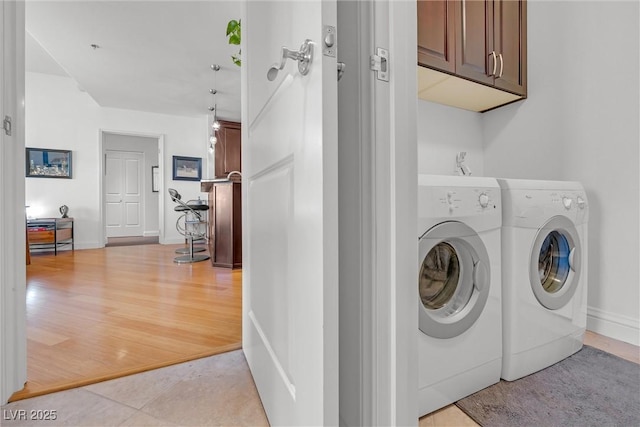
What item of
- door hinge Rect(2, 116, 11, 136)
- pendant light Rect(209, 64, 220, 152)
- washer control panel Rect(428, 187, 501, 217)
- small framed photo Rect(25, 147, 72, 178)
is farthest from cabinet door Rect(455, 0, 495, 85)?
small framed photo Rect(25, 147, 72, 178)

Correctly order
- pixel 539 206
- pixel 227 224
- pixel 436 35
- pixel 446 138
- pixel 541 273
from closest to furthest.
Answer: pixel 539 206 < pixel 541 273 < pixel 436 35 < pixel 446 138 < pixel 227 224

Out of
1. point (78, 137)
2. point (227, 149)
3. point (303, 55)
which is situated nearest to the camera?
point (303, 55)

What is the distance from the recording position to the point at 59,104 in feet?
14.8

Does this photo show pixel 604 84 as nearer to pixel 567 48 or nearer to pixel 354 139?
pixel 567 48

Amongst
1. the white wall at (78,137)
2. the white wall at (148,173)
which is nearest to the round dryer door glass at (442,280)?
the white wall at (78,137)

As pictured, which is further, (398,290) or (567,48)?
(567,48)

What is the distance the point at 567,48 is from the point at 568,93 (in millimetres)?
262

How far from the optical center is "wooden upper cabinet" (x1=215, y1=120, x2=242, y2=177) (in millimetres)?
5566

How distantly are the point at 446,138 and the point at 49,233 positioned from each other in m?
5.02

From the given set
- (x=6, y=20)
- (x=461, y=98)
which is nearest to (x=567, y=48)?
(x=461, y=98)

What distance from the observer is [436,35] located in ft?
5.02

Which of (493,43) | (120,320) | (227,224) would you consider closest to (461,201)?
(493,43)

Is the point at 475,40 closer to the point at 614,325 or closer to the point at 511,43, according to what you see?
the point at 511,43

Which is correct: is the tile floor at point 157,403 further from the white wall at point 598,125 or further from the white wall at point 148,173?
the white wall at point 148,173
